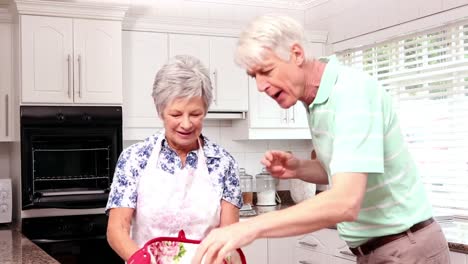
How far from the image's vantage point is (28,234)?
3.60 meters

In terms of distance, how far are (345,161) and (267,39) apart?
0.33 meters

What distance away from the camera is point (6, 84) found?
3902mm

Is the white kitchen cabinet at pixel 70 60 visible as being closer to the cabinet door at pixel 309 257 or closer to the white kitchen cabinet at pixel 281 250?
the white kitchen cabinet at pixel 281 250

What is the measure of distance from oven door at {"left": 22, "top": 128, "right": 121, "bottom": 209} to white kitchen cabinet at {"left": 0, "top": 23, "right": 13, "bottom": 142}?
0.34m

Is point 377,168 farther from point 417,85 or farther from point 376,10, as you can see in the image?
point 376,10

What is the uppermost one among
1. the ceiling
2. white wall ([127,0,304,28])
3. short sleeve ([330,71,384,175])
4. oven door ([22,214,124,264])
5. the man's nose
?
the ceiling

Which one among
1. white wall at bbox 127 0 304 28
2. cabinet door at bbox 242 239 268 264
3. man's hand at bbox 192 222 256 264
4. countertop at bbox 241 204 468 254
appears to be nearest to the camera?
man's hand at bbox 192 222 256 264

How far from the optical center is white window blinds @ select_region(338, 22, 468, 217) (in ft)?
11.6

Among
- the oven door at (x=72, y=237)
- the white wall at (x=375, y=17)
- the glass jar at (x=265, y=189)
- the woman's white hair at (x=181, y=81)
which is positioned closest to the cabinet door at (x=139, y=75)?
the oven door at (x=72, y=237)

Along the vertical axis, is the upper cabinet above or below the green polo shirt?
above

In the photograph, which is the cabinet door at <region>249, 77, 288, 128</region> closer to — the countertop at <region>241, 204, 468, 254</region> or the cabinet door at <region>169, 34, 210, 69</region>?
the cabinet door at <region>169, 34, 210, 69</region>

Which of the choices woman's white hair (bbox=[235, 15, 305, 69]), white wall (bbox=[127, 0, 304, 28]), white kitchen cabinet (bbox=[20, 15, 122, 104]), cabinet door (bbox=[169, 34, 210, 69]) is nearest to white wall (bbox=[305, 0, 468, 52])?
white wall (bbox=[127, 0, 304, 28])

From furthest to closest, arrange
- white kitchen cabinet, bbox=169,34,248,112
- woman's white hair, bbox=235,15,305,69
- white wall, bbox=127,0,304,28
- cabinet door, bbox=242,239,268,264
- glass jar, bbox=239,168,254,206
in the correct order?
glass jar, bbox=239,168,254,206 → white wall, bbox=127,0,304,28 → white kitchen cabinet, bbox=169,34,248,112 → cabinet door, bbox=242,239,268,264 → woman's white hair, bbox=235,15,305,69

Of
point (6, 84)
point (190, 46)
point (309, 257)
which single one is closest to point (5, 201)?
point (6, 84)
